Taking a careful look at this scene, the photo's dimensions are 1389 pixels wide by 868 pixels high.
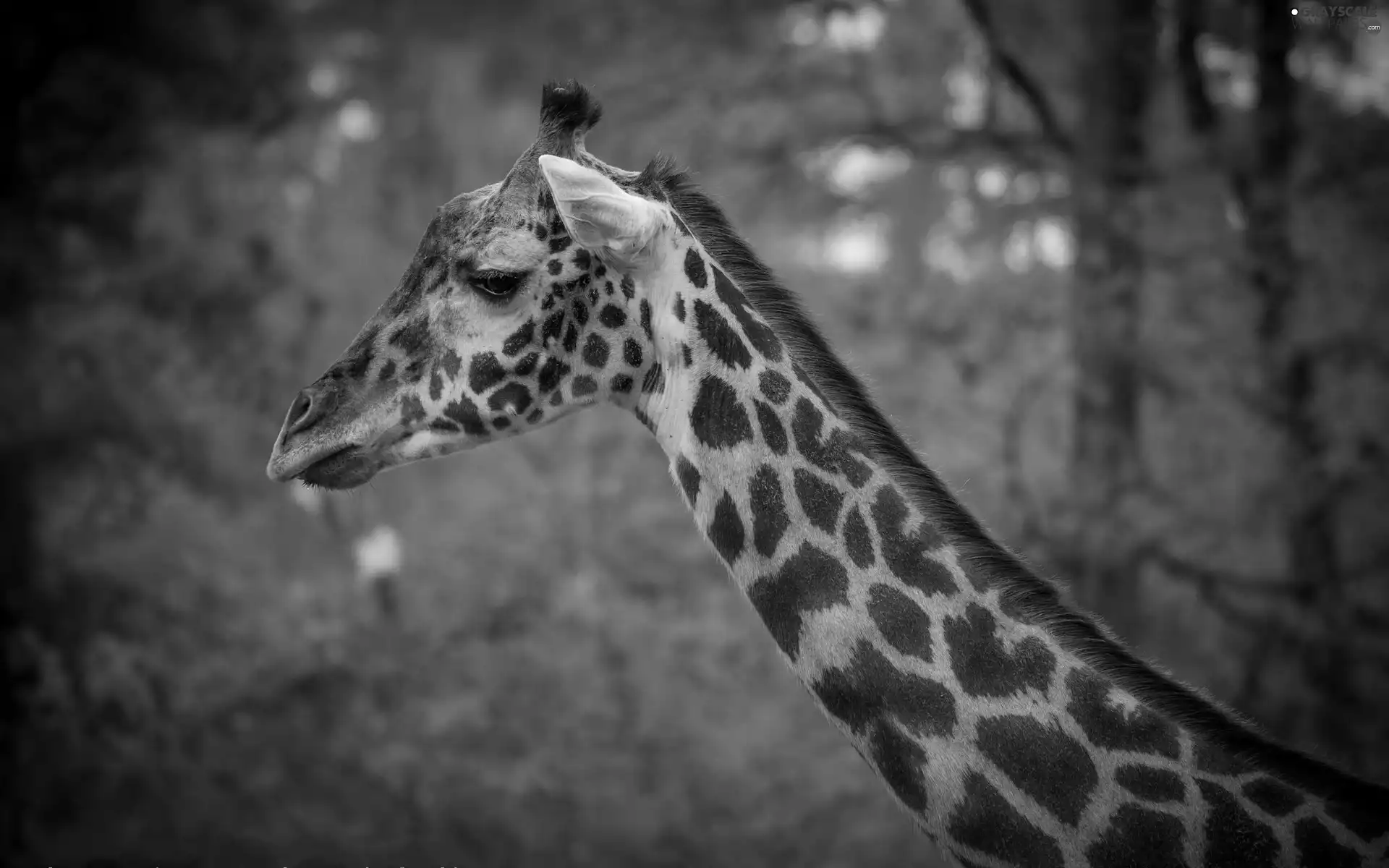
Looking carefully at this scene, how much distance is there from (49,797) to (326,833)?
2.28 meters

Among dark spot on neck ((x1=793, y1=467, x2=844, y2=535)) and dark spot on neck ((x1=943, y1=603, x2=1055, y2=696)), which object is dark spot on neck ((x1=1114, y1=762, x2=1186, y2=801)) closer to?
dark spot on neck ((x1=943, y1=603, x2=1055, y2=696))

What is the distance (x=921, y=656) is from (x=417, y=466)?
7178 millimetres

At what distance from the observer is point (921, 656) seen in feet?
7.92

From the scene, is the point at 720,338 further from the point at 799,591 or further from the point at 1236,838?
the point at 1236,838

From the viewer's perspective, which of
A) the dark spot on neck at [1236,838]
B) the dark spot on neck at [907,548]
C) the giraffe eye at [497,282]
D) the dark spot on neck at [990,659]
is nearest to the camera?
the dark spot on neck at [1236,838]

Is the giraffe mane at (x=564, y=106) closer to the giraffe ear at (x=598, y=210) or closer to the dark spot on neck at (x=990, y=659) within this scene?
the giraffe ear at (x=598, y=210)

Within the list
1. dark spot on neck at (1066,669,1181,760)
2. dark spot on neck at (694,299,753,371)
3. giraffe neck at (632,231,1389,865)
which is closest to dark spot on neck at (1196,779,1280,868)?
giraffe neck at (632,231,1389,865)

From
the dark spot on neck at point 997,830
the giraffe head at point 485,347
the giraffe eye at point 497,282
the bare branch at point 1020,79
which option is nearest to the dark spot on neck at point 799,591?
the dark spot on neck at point 997,830

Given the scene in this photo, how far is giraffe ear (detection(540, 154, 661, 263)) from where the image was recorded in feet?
8.01

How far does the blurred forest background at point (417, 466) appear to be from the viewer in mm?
8281

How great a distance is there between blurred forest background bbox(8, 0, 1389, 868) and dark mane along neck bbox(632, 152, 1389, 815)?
5415mm

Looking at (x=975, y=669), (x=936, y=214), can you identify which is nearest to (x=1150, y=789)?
(x=975, y=669)

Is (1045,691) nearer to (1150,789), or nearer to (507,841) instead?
(1150,789)

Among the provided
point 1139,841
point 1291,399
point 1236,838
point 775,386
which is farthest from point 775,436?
point 1291,399
